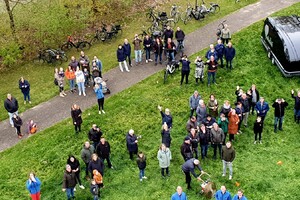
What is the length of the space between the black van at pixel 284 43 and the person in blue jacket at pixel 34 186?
11.5 meters

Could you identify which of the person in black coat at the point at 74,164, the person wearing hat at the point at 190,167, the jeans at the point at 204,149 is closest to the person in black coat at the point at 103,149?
the person in black coat at the point at 74,164

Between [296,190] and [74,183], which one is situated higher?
[74,183]

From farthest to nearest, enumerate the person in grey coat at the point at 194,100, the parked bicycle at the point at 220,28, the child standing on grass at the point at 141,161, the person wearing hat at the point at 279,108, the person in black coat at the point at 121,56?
the parked bicycle at the point at 220,28 → the person in black coat at the point at 121,56 → the person in grey coat at the point at 194,100 → the person wearing hat at the point at 279,108 → the child standing on grass at the point at 141,161

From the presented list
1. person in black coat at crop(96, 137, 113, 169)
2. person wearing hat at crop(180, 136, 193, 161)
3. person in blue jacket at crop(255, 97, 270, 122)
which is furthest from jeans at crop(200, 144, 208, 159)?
person in black coat at crop(96, 137, 113, 169)

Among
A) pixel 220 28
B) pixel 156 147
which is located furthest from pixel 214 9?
pixel 156 147

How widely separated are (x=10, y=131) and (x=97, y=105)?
12.1 ft

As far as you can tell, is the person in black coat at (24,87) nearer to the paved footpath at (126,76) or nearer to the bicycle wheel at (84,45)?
the paved footpath at (126,76)

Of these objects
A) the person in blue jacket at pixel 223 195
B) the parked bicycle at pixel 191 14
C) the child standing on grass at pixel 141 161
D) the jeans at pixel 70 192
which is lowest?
the jeans at pixel 70 192

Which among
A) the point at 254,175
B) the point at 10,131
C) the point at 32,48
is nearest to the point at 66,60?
the point at 32,48

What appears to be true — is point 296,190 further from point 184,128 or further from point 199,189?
point 184,128

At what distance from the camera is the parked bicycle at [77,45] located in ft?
85.4

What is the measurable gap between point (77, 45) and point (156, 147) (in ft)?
31.3

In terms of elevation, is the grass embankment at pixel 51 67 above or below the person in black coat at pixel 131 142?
above

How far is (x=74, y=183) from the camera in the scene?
16.4 m
